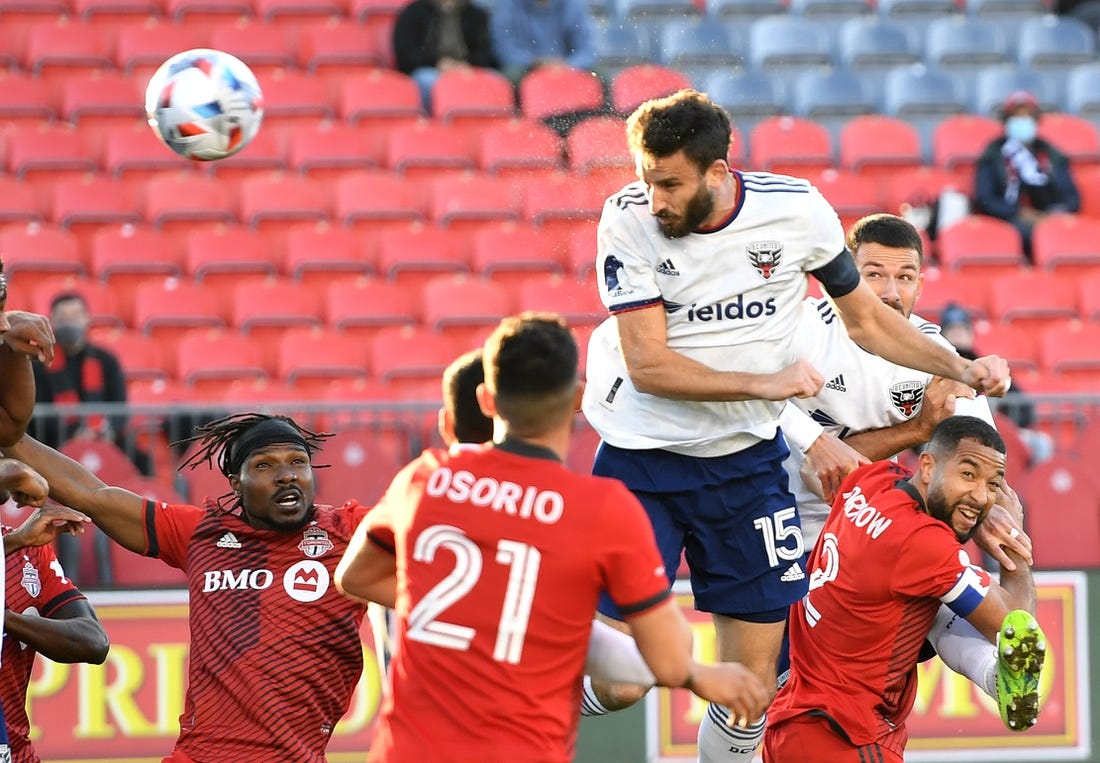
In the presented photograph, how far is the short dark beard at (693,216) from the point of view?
517cm

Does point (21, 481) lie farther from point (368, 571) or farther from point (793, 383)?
point (793, 383)

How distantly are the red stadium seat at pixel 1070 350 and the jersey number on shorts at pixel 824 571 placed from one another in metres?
6.52

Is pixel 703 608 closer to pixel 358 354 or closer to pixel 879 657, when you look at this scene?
pixel 879 657

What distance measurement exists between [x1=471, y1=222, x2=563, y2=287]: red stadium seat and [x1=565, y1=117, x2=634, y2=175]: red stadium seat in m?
0.86

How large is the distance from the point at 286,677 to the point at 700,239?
6.09ft

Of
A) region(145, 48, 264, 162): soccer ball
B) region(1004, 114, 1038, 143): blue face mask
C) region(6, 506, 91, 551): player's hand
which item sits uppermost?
region(145, 48, 264, 162): soccer ball

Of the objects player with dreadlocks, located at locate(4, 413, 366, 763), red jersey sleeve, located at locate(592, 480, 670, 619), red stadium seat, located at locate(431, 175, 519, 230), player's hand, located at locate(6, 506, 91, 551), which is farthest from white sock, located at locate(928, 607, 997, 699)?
red stadium seat, located at locate(431, 175, 519, 230)

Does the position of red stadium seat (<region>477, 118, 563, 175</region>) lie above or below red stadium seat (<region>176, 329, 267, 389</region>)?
above

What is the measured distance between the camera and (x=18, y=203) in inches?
492

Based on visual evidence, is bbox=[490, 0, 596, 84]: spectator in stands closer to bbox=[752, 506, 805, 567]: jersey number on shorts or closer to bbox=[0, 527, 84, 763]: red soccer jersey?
bbox=[752, 506, 805, 567]: jersey number on shorts

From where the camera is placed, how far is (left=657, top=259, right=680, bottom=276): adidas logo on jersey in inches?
209

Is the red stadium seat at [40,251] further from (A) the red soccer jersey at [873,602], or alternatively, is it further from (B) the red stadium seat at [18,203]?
(A) the red soccer jersey at [873,602]

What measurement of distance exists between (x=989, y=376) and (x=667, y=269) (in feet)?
3.40

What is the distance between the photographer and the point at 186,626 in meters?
8.55
